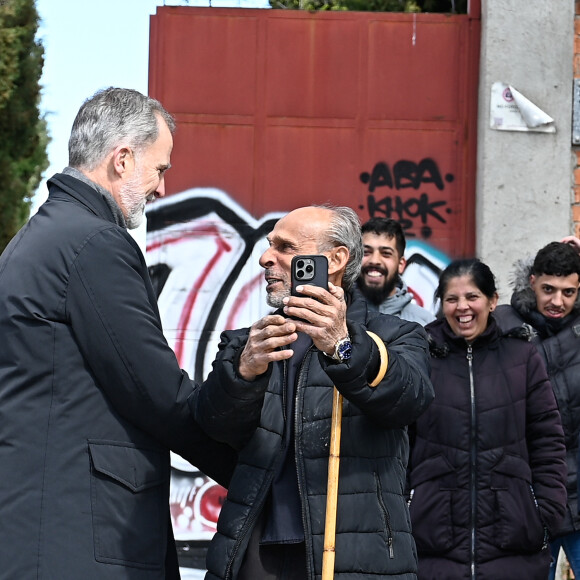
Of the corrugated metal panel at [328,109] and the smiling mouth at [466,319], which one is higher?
the corrugated metal panel at [328,109]

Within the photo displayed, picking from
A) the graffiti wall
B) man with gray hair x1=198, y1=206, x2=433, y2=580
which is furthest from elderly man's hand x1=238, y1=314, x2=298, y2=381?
the graffiti wall

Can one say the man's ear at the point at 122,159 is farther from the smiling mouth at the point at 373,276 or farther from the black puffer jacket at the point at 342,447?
the smiling mouth at the point at 373,276

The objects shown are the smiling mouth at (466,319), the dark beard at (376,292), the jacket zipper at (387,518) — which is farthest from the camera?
the dark beard at (376,292)

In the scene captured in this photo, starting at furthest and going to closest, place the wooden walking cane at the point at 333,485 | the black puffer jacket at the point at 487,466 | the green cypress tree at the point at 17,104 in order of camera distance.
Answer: the green cypress tree at the point at 17,104 < the black puffer jacket at the point at 487,466 < the wooden walking cane at the point at 333,485

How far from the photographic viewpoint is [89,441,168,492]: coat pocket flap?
3092 millimetres

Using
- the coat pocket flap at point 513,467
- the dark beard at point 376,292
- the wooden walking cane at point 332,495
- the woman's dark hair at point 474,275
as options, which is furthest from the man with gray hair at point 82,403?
the dark beard at point 376,292

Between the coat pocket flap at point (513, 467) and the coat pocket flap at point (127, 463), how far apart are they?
6.92ft

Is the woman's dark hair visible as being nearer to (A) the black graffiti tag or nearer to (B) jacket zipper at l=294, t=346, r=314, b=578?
(B) jacket zipper at l=294, t=346, r=314, b=578

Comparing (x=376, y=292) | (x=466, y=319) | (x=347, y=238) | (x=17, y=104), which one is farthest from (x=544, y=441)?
(x=17, y=104)

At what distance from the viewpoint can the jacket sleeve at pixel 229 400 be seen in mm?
3090

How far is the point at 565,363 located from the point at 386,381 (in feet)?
8.85

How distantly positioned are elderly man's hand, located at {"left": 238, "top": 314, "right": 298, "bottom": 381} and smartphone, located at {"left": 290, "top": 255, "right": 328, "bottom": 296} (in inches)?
4.6

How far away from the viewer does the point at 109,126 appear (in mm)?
3395

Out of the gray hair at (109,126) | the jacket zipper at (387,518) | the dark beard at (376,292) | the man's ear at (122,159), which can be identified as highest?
the gray hair at (109,126)
